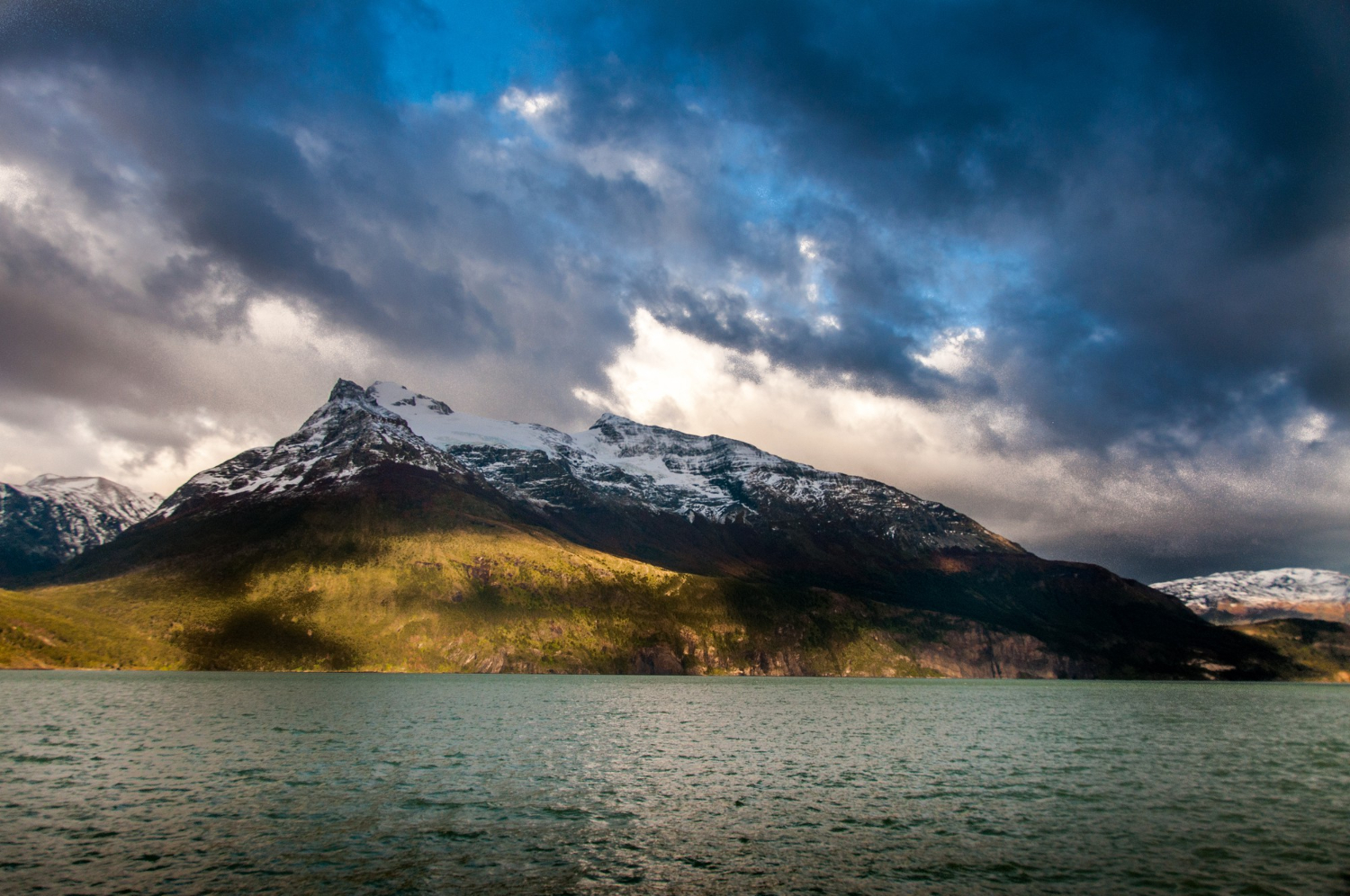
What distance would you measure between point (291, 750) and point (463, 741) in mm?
19139

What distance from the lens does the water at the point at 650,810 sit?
36.8 m

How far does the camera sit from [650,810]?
54.2 meters

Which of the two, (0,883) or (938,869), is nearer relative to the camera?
(0,883)

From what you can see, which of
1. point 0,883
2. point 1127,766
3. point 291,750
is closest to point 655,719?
point 291,750

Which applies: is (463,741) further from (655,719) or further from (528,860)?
(528,860)

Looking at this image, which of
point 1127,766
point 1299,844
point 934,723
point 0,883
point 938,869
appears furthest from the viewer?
point 934,723

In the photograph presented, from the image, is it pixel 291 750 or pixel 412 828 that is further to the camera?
pixel 291 750

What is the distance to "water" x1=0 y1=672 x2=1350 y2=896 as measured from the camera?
36.8 metres

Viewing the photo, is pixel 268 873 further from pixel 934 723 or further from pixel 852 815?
pixel 934 723

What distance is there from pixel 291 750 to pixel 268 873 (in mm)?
49703

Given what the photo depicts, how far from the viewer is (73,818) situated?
152ft

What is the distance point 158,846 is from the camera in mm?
40531

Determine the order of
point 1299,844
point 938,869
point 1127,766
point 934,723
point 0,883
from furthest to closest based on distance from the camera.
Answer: point 934,723 < point 1127,766 < point 1299,844 < point 938,869 < point 0,883

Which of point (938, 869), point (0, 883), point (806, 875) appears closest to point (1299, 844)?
point (938, 869)
